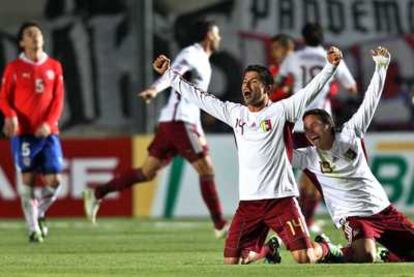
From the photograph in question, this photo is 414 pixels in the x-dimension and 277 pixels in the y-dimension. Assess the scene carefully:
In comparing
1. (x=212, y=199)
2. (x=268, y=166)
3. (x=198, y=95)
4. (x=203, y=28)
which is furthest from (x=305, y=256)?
(x=203, y=28)

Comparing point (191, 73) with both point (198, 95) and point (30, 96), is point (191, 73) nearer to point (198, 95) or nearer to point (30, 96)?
point (30, 96)

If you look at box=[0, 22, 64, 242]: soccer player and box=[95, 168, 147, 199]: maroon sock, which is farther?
box=[95, 168, 147, 199]: maroon sock

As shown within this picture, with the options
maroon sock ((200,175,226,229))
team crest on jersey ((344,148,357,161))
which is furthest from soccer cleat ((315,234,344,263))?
maroon sock ((200,175,226,229))

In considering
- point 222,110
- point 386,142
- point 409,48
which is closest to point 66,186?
point 386,142

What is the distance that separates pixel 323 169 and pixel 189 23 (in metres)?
10.4

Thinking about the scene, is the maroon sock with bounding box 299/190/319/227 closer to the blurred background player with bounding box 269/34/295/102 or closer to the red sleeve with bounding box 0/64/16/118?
the blurred background player with bounding box 269/34/295/102

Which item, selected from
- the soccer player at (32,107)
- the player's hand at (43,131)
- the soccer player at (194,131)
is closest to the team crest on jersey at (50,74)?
the soccer player at (32,107)

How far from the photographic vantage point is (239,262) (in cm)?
1171

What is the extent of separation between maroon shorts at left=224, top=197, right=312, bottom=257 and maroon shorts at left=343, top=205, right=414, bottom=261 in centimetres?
48

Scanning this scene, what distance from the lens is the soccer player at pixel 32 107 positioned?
49.3ft

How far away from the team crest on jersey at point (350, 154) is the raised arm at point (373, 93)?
14cm

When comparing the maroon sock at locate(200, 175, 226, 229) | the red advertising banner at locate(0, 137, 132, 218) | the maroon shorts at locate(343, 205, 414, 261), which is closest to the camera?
the maroon shorts at locate(343, 205, 414, 261)

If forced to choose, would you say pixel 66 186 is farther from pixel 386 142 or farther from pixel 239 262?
pixel 239 262

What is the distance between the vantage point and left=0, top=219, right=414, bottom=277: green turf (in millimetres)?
10789
